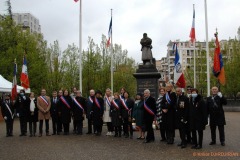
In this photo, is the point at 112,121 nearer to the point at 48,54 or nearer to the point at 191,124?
the point at 191,124

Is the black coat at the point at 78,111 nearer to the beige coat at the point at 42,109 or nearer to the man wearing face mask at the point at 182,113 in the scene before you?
the beige coat at the point at 42,109

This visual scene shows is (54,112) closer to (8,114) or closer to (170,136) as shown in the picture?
(8,114)

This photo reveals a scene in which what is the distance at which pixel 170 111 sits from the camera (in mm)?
11820

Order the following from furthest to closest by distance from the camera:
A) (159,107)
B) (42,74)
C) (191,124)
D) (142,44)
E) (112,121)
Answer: (42,74), (142,44), (112,121), (159,107), (191,124)

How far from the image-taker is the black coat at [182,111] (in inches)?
439

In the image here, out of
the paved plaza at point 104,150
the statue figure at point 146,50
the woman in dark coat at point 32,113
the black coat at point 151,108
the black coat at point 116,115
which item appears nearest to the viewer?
the paved plaza at point 104,150

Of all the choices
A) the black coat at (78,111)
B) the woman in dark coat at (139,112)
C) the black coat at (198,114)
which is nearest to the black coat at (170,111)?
the black coat at (198,114)

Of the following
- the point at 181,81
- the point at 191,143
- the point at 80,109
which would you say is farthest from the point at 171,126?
the point at 80,109

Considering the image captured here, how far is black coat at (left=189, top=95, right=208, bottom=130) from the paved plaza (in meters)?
0.74

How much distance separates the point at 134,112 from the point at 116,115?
130cm

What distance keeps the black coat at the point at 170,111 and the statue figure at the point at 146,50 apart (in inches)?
320

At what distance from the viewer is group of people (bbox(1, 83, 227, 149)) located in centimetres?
1117

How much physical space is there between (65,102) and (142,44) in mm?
7079

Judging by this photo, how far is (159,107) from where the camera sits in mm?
12703
